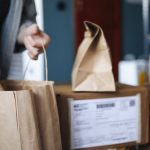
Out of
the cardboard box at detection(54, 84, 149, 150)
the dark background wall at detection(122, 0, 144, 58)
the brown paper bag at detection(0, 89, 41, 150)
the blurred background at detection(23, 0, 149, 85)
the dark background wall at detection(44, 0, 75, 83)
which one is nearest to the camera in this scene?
the brown paper bag at detection(0, 89, 41, 150)

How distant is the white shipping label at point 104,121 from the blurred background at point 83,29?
104cm

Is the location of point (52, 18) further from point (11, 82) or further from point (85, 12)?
point (11, 82)

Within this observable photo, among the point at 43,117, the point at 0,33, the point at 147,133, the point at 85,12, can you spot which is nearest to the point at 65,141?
the point at 43,117

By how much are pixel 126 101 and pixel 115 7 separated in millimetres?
2674

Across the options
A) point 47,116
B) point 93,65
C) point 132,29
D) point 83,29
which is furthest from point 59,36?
point 47,116

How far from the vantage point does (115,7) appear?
3.32 meters

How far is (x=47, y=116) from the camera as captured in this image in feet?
2.10

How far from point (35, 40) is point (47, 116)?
0.64 feet

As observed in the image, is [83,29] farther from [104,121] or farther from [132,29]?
[104,121]

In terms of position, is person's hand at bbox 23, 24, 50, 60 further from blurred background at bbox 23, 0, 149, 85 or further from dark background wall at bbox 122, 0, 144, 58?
dark background wall at bbox 122, 0, 144, 58

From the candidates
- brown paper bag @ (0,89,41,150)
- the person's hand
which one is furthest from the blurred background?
brown paper bag @ (0,89,41,150)

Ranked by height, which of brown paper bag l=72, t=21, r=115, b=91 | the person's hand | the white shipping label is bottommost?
the white shipping label

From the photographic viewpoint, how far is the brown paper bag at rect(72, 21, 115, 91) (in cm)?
75

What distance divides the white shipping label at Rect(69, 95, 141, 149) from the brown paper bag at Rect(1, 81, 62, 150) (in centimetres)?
7
